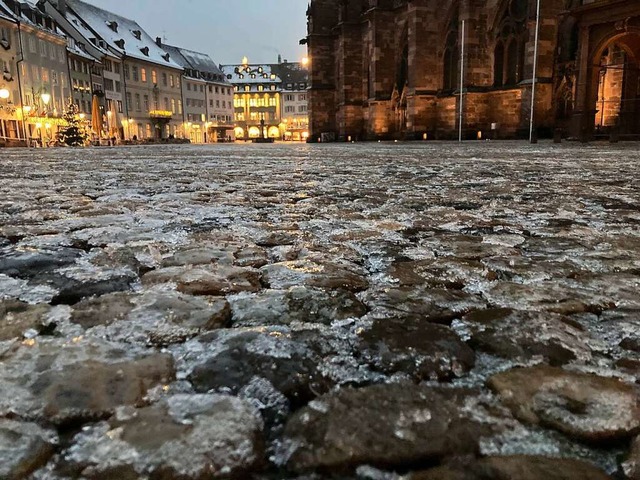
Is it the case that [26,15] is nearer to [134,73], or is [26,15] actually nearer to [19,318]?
[134,73]

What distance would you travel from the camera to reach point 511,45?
2430 cm

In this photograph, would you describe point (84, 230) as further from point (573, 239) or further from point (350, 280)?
point (573, 239)

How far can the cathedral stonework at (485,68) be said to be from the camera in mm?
15836

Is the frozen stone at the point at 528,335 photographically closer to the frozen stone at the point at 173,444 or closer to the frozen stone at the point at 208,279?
the frozen stone at the point at 173,444

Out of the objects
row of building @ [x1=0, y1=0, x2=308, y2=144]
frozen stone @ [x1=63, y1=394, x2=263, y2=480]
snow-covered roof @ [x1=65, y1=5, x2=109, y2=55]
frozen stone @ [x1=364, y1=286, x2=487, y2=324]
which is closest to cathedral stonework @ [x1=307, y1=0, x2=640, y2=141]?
frozen stone @ [x1=364, y1=286, x2=487, y2=324]

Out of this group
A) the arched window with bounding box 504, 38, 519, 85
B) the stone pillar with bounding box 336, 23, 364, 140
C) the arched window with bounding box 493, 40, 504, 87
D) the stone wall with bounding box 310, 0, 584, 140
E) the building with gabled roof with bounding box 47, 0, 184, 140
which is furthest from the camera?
the building with gabled roof with bounding box 47, 0, 184, 140

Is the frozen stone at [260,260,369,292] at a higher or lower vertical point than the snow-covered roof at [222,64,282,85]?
lower

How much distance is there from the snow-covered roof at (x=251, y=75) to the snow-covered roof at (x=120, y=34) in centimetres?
2878

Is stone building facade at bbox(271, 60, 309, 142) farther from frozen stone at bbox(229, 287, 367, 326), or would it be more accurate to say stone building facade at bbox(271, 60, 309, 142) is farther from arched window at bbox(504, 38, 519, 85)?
frozen stone at bbox(229, 287, 367, 326)

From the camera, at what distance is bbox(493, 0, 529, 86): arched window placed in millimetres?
23531

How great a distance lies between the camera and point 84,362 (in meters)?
1.19

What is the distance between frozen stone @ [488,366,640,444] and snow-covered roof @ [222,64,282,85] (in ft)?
340

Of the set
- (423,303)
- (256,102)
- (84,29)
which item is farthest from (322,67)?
(256,102)

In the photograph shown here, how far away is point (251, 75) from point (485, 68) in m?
81.5
